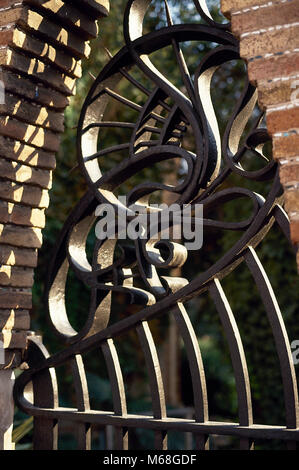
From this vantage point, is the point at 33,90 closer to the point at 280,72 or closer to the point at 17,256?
the point at 17,256

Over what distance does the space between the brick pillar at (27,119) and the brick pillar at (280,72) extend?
43.2 inches

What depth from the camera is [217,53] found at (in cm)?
233

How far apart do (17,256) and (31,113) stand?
648mm

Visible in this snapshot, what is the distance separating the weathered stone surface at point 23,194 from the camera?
2.67 m

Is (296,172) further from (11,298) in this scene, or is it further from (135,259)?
(11,298)

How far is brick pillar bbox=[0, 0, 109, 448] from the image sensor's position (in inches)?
103

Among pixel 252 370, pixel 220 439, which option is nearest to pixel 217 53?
pixel 252 370

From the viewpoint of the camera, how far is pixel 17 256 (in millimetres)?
2734

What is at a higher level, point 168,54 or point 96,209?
point 168,54

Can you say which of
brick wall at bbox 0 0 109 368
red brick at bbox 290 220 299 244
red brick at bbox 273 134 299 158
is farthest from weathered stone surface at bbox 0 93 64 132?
red brick at bbox 290 220 299 244

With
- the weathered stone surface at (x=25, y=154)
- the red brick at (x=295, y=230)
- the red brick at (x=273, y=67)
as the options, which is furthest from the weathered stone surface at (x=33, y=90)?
the red brick at (x=295, y=230)

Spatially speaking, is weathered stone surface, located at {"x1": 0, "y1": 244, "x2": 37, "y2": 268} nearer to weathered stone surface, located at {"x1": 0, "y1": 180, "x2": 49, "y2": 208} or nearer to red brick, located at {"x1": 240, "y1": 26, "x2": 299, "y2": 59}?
weathered stone surface, located at {"x1": 0, "y1": 180, "x2": 49, "y2": 208}
